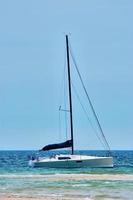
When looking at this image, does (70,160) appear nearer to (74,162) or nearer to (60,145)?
(74,162)

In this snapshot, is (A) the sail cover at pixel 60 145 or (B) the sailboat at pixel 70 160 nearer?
(B) the sailboat at pixel 70 160

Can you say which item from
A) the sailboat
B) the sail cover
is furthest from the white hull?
the sail cover

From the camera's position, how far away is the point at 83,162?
242 feet

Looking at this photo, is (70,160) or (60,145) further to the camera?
(60,145)

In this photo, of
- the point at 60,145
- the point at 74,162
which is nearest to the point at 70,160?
the point at 74,162

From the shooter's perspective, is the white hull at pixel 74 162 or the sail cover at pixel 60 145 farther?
the sail cover at pixel 60 145

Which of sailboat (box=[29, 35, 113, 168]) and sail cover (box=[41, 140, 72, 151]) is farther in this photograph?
sail cover (box=[41, 140, 72, 151])

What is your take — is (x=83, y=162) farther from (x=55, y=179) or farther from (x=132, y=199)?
(x=132, y=199)

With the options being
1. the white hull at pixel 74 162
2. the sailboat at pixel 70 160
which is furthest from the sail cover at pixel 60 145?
the white hull at pixel 74 162

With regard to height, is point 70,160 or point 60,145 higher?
point 60,145

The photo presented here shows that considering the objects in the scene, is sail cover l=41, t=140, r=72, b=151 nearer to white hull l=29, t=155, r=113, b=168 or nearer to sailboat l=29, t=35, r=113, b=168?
sailboat l=29, t=35, r=113, b=168

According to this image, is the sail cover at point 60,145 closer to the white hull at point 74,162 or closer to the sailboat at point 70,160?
the sailboat at point 70,160

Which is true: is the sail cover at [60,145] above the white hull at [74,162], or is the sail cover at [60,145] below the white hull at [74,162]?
above

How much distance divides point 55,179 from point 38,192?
12609mm
